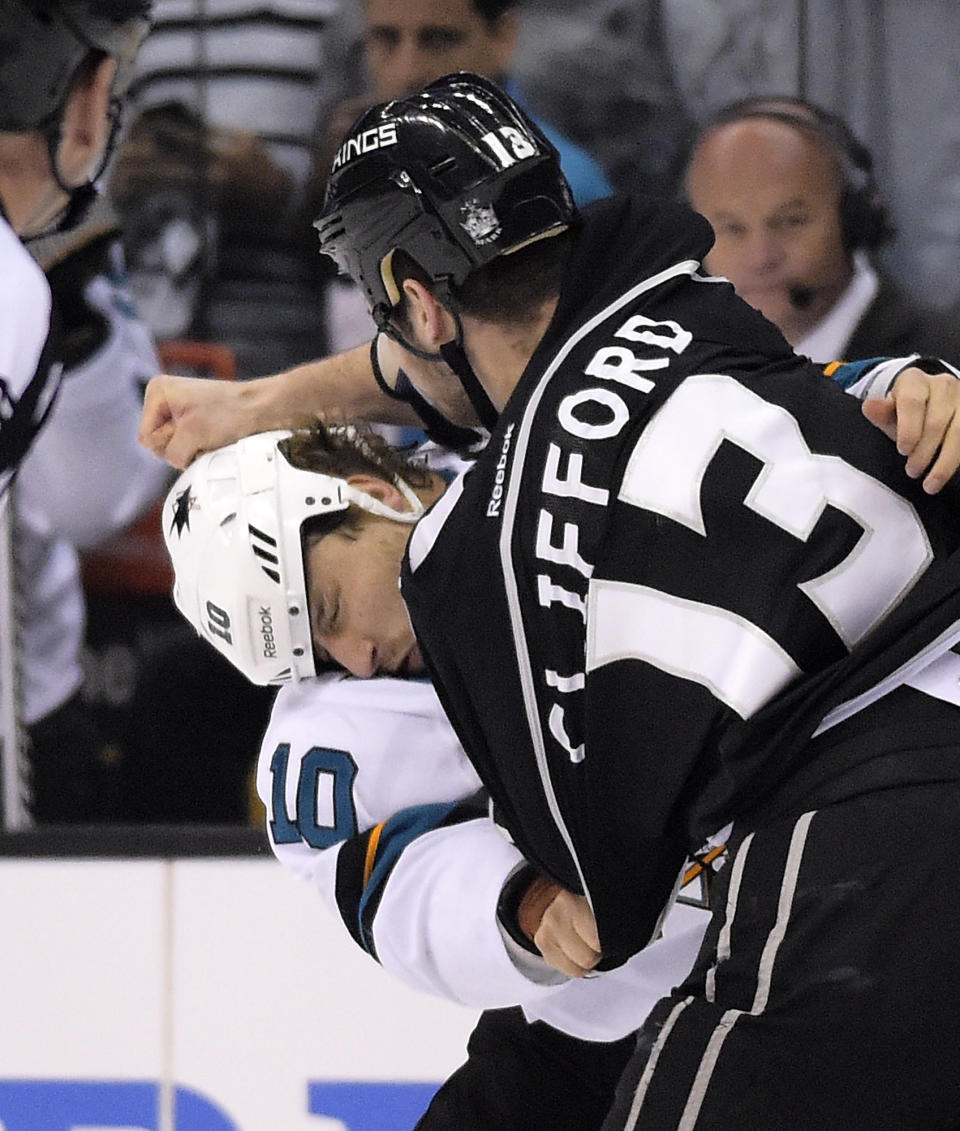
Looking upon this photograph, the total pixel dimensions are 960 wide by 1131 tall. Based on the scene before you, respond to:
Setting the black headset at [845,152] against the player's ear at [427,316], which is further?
the black headset at [845,152]

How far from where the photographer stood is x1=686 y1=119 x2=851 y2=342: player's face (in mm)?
2805

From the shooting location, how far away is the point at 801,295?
2852 millimetres

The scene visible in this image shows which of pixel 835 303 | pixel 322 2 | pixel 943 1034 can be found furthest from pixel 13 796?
pixel 943 1034

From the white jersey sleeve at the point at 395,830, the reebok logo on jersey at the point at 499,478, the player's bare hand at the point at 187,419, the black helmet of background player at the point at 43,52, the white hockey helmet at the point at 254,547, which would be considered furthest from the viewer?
the black helmet of background player at the point at 43,52

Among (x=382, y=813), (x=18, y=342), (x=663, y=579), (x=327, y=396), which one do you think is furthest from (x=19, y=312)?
(x=663, y=579)

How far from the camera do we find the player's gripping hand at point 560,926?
1278 mm

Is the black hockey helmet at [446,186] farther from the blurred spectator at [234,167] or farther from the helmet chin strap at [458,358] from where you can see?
the blurred spectator at [234,167]

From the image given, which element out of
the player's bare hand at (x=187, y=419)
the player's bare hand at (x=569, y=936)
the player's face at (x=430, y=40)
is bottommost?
the player's bare hand at (x=569, y=936)

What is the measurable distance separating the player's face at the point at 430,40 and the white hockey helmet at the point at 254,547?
1.40 metres

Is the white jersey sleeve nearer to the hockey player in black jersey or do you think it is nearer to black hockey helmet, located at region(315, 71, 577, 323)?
the hockey player in black jersey

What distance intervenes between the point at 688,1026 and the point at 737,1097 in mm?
63

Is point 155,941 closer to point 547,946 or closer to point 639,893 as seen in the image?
point 547,946

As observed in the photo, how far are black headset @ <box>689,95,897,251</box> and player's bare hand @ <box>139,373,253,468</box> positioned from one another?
1.39 m

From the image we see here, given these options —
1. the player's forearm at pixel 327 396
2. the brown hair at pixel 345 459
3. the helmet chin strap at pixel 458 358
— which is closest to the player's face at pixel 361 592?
the brown hair at pixel 345 459
